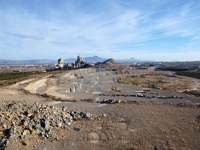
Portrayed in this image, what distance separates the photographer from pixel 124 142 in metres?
11.1

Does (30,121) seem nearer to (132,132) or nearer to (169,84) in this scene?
(132,132)

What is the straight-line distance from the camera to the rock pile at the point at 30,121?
10461mm

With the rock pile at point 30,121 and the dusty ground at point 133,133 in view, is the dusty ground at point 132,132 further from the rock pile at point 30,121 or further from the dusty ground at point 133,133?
the rock pile at point 30,121

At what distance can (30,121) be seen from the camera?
1188 cm

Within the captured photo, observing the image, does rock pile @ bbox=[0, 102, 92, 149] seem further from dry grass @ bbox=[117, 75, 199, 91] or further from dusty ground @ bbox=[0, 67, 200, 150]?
dry grass @ bbox=[117, 75, 199, 91]

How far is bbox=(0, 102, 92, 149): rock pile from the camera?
10.5 meters

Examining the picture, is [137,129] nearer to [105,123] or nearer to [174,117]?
[105,123]

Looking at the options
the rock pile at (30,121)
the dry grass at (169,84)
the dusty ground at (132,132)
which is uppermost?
the rock pile at (30,121)

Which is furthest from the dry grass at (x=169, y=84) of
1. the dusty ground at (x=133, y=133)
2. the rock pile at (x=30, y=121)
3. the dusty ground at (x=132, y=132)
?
the rock pile at (x=30, y=121)

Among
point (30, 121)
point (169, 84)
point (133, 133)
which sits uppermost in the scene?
point (30, 121)

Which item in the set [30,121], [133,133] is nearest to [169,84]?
[133,133]

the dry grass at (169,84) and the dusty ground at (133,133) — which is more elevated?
the dusty ground at (133,133)

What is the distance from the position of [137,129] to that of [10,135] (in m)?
9.99

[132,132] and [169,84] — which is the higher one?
[132,132]
